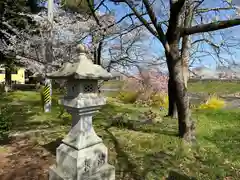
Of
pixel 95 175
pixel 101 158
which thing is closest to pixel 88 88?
pixel 101 158

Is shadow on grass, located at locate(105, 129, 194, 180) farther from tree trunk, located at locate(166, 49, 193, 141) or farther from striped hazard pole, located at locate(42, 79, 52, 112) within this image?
striped hazard pole, located at locate(42, 79, 52, 112)

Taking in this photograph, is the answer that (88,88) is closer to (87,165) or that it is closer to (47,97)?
(87,165)

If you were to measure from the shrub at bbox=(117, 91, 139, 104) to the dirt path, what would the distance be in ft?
31.3

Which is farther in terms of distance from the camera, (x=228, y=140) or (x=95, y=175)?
(x=228, y=140)

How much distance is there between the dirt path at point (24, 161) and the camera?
3.70 meters

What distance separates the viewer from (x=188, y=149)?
5.11 m

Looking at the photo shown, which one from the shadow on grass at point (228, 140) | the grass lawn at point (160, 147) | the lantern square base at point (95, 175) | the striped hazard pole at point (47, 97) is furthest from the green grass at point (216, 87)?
the lantern square base at point (95, 175)

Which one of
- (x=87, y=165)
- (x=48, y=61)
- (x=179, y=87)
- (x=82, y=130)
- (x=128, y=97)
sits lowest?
(x=87, y=165)

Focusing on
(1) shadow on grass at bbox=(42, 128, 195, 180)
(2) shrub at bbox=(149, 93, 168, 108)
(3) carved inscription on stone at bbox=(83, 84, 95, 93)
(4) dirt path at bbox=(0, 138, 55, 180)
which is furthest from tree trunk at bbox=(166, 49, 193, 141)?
(2) shrub at bbox=(149, 93, 168, 108)

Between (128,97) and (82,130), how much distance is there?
11719 millimetres

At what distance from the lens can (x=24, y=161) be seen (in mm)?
4297

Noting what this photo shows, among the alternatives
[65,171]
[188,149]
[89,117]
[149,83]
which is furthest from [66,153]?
[149,83]

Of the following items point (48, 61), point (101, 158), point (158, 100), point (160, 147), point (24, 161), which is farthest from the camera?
point (158, 100)

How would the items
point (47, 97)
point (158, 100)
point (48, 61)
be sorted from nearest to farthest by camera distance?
point (47, 97), point (48, 61), point (158, 100)
